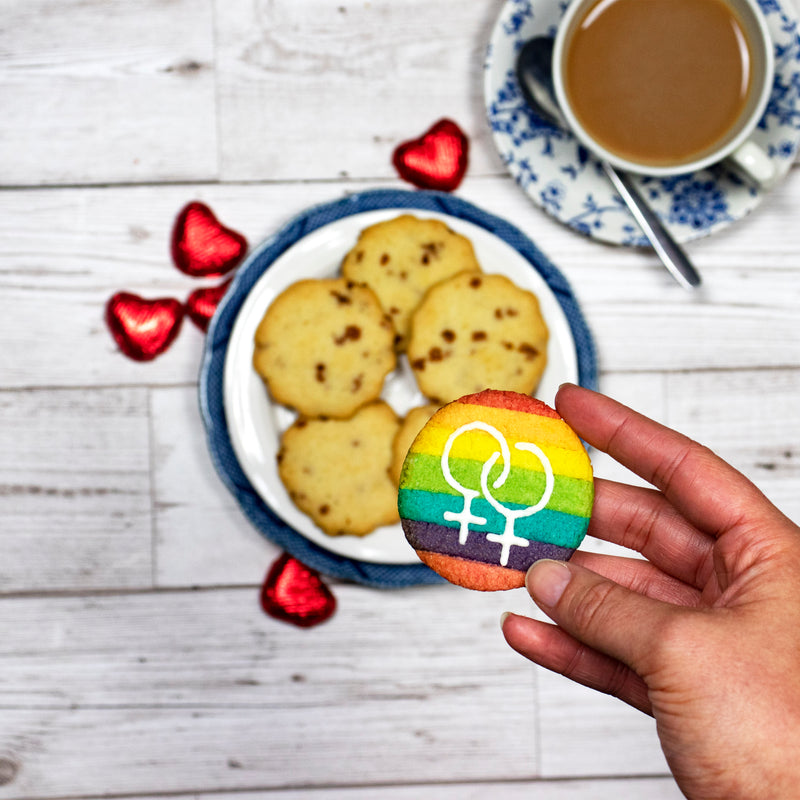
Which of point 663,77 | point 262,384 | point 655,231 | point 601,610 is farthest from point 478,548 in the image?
point 663,77

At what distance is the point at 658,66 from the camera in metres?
0.94

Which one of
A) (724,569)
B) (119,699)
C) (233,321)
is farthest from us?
(119,699)

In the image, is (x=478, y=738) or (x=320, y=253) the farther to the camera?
(x=478, y=738)

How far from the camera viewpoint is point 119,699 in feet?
3.61

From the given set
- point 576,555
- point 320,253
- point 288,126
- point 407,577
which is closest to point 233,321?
point 320,253

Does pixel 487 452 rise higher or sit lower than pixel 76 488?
higher

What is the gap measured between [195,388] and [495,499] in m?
0.51

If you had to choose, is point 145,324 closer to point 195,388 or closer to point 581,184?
point 195,388

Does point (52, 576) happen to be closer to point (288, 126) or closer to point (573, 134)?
point (288, 126)

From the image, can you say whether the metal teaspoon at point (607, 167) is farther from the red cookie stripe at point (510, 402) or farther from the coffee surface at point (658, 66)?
the red cookie stripe at point (510, 402)

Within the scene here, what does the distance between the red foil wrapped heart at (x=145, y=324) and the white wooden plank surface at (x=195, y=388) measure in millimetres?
16

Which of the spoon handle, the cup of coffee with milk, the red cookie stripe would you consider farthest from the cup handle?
the red cookie stripe

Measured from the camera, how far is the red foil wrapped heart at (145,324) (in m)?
1.05

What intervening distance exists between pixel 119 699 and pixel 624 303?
882 mm
